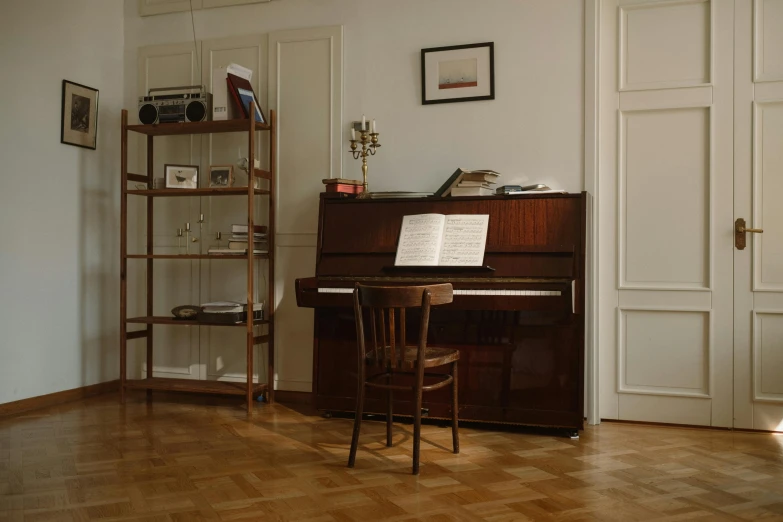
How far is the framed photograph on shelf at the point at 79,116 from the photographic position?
14.4 feet

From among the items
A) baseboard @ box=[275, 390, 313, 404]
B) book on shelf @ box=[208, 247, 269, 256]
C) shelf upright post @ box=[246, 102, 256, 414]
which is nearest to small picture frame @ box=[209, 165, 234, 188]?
shelf upright post @ box=[246, 102, 256, 414]

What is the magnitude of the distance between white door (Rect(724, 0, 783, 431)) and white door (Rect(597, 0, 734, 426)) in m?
0.05

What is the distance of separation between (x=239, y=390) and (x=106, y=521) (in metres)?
1.79

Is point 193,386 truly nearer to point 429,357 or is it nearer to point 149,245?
point 149,245

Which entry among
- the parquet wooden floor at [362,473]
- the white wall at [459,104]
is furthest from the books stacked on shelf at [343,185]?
the parquet wooden floor at [362,473]

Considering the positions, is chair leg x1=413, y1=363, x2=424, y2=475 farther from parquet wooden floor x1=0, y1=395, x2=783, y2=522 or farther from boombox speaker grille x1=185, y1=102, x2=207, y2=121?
boombox speaker grille x1=185, y1=102, x2=207, y2=121

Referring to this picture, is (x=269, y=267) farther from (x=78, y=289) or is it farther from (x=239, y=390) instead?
(x=78, y=289)

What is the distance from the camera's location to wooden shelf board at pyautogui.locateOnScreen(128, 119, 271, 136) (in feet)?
13.9

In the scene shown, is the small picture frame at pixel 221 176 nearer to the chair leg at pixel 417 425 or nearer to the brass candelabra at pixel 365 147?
the brass candelabra at pixel 365 147

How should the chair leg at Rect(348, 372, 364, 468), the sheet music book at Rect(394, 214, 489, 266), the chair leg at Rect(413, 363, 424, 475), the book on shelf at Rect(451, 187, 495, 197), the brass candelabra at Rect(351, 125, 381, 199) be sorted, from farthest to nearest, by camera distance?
the brass candelabra at Rect(351, 125, 381, 199)
the book on shelf at Rect(451, 187, 495, 197)
the sheet music book at Rect(394, 214, 489, 266)
the chair leg at Rect(348, 372, 364, 468)
the chair leg at Rect(413, 363, 424, 475)

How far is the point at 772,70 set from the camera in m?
3.68

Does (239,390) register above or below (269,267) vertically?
below

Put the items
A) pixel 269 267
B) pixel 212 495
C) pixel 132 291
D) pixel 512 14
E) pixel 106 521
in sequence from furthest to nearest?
1. pixel 132 291
2. pixel 269 267
3. pixel 512 14
4. pixel 212 495
5. pixel 106 521

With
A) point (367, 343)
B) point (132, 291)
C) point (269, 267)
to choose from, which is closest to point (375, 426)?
point (367, 343)
